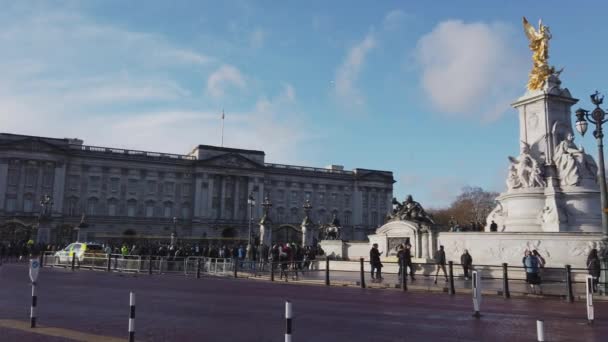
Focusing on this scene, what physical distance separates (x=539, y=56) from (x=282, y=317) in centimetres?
2523

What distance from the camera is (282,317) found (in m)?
11.6

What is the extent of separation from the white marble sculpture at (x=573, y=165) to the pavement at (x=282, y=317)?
1199 centimetres

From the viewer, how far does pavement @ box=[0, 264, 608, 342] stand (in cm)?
919

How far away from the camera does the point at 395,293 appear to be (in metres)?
18.7

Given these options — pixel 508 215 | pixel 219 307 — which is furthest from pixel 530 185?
pixel 219 307

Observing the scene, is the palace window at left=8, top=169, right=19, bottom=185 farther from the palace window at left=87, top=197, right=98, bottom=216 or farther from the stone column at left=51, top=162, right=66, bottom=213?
the palace window at left=87, top=197, right=98, bottom=216

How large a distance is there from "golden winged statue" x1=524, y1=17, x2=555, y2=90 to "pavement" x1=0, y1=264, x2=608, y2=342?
16669 millimetres

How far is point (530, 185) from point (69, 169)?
80.4 metres

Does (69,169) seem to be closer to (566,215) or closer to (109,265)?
(109,265)

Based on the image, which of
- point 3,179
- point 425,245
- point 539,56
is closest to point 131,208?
point 3,179

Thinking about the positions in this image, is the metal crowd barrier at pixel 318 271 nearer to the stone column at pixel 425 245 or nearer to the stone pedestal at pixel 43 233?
the stone column at pixel 425 245

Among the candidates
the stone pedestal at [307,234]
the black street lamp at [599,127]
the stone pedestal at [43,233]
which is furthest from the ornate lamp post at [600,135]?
A: the stone pedestal at [43,233]

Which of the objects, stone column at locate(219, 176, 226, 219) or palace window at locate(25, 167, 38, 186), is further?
stone column at locate(219, 176, 226, 219)

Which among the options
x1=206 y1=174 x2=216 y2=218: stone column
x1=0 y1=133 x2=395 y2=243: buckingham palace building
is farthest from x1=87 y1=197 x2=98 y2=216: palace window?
x1=206 y1=174 x2=216 y2=218: stone column
